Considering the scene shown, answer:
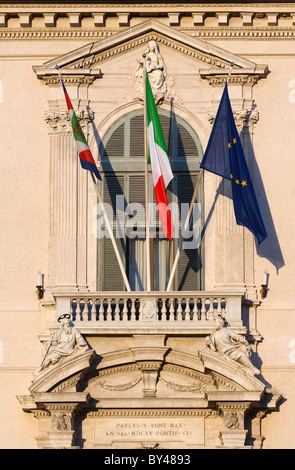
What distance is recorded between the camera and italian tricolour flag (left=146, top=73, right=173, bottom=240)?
107ft

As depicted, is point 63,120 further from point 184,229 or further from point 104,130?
point 184,229

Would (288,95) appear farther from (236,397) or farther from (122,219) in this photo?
(236,397)

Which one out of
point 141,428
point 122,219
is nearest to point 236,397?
point 141,428

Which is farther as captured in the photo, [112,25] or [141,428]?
[112,25]

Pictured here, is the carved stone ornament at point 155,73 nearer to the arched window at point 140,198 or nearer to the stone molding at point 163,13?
the arched window at point 140,198

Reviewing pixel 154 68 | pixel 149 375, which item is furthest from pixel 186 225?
pixel 154 68

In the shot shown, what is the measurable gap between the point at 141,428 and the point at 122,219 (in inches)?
159

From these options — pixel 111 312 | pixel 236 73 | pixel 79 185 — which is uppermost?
pixel 236 73

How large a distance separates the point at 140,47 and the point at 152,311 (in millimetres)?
5395

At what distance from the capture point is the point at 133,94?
33906mm

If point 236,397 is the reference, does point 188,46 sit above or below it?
above

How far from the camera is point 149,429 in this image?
3203 cm

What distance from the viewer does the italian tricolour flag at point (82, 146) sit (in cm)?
3272

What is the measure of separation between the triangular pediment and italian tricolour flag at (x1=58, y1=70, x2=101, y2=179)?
1.05 m
